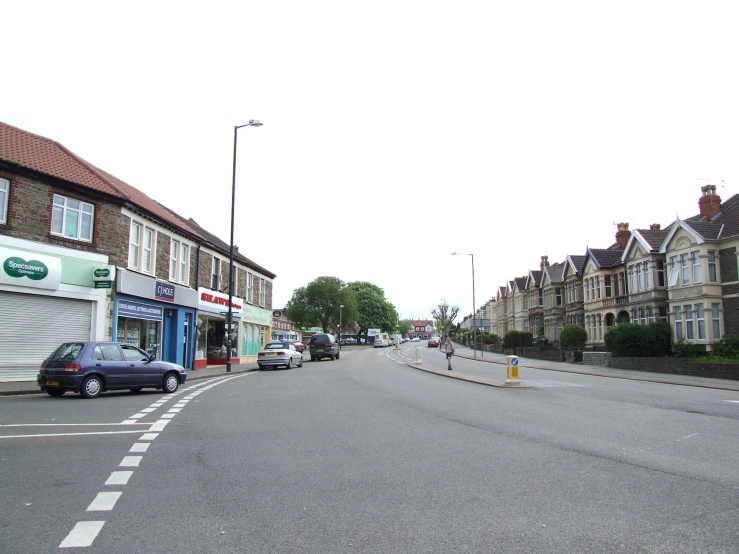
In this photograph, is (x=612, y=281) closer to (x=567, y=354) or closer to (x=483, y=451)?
(x=567, y=354)

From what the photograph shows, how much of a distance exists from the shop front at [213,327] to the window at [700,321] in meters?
27.8

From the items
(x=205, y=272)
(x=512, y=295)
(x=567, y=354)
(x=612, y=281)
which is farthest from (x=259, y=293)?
(x=512, y=295)

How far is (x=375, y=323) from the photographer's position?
116375 mm

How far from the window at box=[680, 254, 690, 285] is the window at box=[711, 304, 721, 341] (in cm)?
260

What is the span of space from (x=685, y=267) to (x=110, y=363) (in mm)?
35258

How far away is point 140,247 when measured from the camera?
26.4 m

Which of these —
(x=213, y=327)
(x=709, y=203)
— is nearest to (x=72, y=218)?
(x=213, y=327)

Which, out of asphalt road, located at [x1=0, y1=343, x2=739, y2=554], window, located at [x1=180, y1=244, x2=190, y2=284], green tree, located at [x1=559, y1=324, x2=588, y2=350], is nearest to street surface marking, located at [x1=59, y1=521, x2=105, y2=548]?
asphalt road, located at [x1=0, y1=343, x2=739, y2=554]

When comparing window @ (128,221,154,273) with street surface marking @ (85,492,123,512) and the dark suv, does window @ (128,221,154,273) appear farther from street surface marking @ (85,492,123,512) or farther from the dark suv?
street surface marking @ (85,492,123,512)

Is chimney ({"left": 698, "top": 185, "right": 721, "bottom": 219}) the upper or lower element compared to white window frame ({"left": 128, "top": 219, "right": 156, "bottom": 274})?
upper

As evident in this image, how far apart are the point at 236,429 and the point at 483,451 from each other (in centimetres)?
440

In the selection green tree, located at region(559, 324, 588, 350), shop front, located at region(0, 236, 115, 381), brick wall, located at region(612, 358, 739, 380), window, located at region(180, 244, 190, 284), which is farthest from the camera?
green tree, located at region(559, 324, 588, 350)

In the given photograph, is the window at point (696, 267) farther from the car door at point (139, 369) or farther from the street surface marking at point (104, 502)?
the street surface marking at point (104, 502)

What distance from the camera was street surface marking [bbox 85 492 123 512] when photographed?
18.6ft
